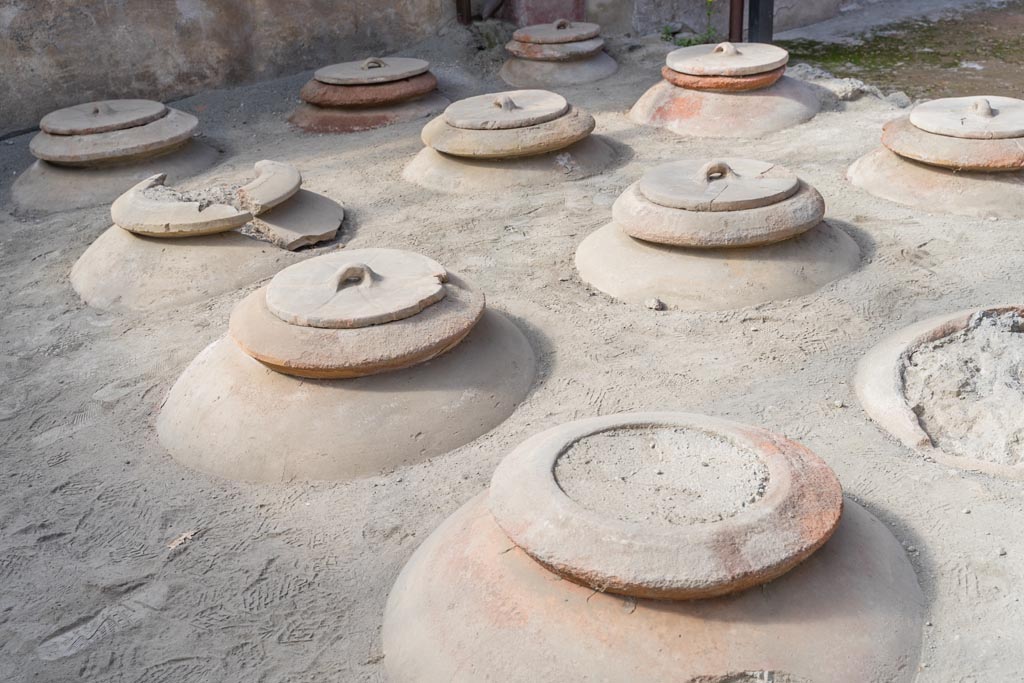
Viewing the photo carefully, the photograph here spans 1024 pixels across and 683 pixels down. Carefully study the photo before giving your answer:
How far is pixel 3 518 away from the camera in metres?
3.63

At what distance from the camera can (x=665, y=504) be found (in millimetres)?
2498

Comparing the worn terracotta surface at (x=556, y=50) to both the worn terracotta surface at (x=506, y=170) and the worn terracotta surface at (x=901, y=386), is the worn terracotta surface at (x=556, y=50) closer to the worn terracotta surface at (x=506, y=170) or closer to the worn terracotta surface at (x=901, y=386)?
the worn terracotta surface at (x=506, y=170)

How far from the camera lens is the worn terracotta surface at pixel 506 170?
6633 millimetres

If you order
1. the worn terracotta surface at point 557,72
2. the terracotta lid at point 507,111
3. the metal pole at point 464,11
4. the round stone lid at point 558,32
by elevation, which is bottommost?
the worn terracotta surface at point 557,72

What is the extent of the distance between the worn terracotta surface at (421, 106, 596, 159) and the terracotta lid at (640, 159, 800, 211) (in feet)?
4.62

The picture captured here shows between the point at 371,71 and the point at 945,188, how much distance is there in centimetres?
493

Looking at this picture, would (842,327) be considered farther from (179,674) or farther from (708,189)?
(179,674)

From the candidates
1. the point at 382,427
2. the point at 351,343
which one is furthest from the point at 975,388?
the point at 351,343

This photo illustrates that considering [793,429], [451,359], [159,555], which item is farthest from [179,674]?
[793,429]

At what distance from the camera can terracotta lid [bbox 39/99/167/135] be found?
280 inches

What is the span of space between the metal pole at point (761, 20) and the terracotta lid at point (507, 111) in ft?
11.8

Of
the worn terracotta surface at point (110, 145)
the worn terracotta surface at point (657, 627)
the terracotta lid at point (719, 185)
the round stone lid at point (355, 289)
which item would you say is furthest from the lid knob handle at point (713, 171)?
the worn terracotta surface at point (110, 145)

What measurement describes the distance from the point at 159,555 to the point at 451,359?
1359 mm

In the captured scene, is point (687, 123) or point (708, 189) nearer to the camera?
point (708, 189)
